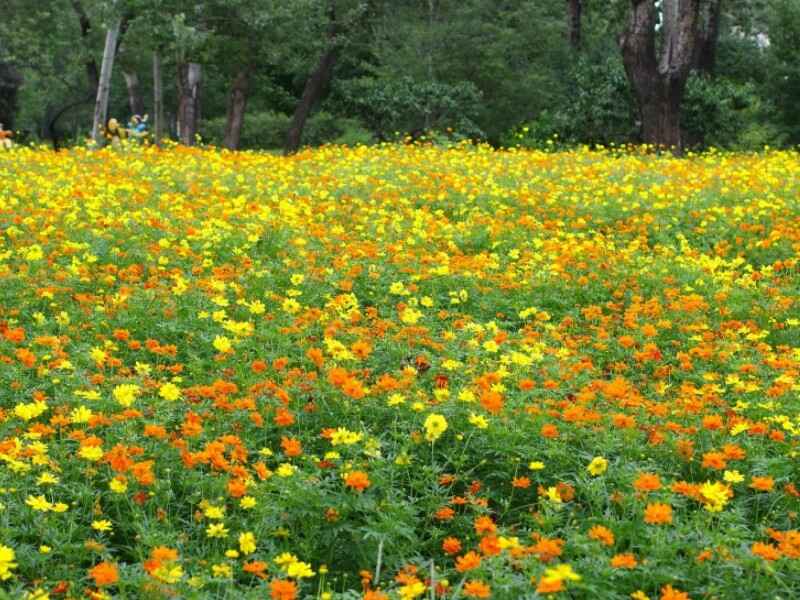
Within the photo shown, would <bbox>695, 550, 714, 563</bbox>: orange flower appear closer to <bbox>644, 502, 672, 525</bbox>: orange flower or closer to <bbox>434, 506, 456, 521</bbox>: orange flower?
<bbox>644, 502, 672, 525</bbox>: orange flower

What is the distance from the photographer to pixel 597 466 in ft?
11.8

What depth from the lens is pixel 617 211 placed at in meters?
9.36

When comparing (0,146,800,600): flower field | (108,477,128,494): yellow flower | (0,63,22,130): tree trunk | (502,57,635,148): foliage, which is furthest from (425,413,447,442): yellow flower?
(0,63,22,130): tree trunk

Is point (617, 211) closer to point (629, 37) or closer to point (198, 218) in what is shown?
point (198, 218)

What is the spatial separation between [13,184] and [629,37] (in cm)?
1019

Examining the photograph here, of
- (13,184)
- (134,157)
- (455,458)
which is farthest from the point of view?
(134,157)

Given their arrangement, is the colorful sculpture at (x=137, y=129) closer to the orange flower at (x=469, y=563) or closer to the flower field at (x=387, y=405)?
the flower field at (x=387, y=405)

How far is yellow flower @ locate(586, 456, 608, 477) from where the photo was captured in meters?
3.52

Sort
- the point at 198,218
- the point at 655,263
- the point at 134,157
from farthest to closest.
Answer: the point at 134,157
the point at 198,218
the point at 655,263

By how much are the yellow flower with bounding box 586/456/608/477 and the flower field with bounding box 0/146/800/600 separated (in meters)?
0.01

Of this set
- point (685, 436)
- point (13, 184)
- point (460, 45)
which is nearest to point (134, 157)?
point (13, 184)

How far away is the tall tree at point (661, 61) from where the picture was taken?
49.2 feet

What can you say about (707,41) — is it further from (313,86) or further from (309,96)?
(309,96)

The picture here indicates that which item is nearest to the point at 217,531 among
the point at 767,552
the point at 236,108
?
the point at 767,552
